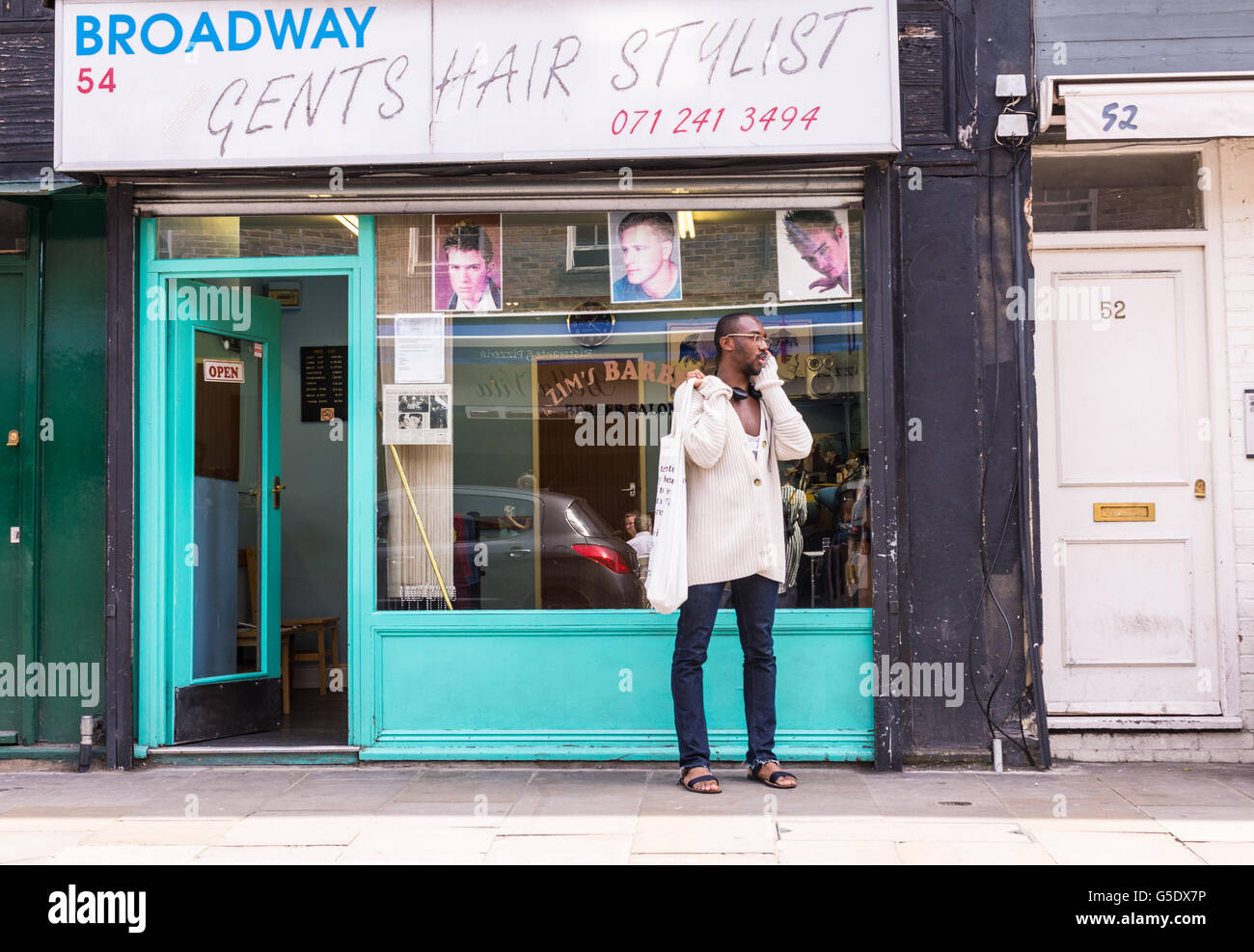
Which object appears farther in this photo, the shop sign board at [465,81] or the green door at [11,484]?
the green door at [11,484]

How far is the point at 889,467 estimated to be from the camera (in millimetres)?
5809

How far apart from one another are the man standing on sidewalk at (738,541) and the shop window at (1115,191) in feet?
6.37

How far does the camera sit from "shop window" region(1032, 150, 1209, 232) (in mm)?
6219

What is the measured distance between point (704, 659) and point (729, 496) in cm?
75

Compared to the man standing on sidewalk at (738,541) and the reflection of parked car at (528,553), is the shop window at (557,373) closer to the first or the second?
the reflection of parked car at (528,553)

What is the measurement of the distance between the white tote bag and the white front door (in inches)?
79.9

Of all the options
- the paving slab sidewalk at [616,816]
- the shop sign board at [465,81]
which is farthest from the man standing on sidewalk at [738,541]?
the shop sign board at [465,81]

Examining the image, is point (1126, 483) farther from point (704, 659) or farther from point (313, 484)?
point (313, 484)

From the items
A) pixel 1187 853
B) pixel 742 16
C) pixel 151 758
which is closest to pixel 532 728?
pixel 151 758

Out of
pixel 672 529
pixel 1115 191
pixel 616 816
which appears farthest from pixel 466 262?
pixel 1115 191

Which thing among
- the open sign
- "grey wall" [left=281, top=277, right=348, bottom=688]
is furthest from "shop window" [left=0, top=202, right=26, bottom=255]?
"grey wall" [left=281, top=277, right=348, bottom=688]

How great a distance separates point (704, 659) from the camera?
5.42 meters

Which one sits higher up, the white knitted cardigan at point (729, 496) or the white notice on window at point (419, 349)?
the white notice on window at point (419, 349)

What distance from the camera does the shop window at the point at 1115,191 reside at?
622 centimetres
